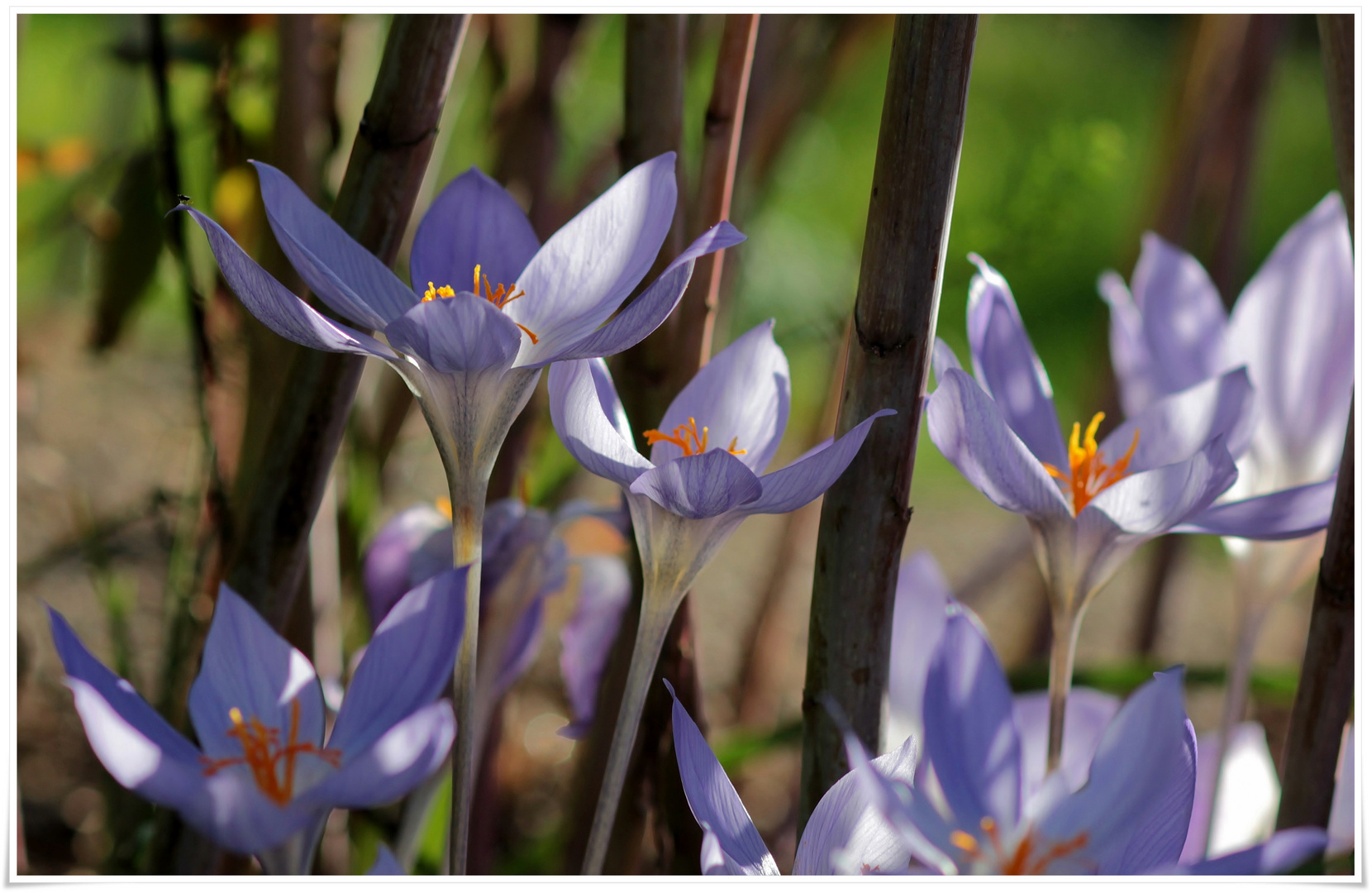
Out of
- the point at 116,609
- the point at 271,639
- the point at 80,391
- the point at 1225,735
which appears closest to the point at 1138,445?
the point at 1225,735

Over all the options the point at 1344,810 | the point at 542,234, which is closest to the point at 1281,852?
the point at 1344,810

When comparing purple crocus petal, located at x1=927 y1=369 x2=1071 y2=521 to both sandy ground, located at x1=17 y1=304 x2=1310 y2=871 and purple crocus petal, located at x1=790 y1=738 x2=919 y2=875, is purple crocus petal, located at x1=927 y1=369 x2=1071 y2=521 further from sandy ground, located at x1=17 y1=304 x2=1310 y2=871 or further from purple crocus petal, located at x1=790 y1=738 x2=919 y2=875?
sandy ground, located at x1=17 y1=304 x2=1310 y2=871

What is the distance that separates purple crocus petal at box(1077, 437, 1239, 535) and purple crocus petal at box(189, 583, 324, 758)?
0.43 ft

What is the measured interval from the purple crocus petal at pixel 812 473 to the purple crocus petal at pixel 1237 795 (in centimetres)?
15

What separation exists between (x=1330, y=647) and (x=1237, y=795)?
89 millimetres

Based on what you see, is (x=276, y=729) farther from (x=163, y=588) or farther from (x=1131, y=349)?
(x=163, y=588)

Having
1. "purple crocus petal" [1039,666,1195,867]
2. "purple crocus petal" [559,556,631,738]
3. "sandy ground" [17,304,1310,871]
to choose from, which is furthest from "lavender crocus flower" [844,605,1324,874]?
"sandy ground" [17,304,1310,871]

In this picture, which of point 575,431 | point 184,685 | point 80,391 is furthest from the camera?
point 80,391

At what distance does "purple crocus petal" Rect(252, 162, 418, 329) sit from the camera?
0.16 m

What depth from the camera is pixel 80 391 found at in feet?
2.78

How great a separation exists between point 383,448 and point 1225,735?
9.5 inches

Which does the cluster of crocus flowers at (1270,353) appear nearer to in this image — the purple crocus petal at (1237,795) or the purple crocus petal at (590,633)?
the purple crocus petal at (1237,795)

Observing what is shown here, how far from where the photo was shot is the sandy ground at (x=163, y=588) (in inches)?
19.2
